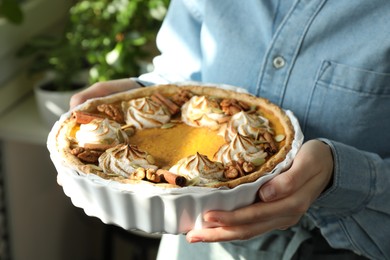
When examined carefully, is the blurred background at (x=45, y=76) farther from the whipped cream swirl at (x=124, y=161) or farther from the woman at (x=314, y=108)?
the whipped cream swirl at (x=124, y=161)

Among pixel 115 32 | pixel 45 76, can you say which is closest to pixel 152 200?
pixel 115 32

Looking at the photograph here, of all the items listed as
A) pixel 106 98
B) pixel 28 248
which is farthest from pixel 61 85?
pixel 106 98

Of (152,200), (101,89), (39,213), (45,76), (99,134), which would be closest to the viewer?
(152,200)

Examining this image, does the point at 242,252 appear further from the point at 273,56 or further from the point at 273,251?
the point at 273,56

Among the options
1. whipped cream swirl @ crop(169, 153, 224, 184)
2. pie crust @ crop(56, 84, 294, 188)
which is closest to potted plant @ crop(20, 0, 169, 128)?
pie crust @ crop(56, 84, 294, 188)

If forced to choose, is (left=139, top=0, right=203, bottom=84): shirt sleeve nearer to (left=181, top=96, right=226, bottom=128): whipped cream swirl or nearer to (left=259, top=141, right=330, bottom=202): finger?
(left=181, top=96, right=226, bottom=128): whipped cream swirl

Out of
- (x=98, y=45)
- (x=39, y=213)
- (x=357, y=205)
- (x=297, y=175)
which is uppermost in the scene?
(x=297, y=175)

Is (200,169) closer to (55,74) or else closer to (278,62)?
(278,62)
